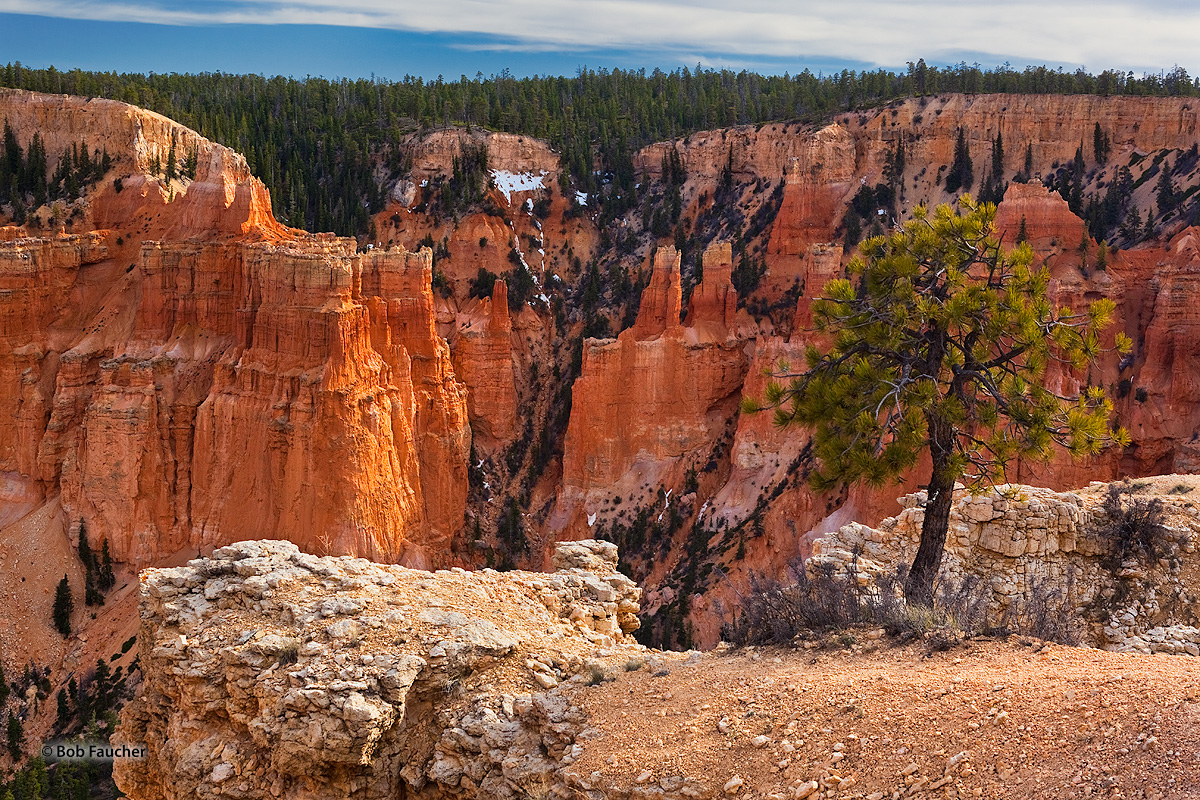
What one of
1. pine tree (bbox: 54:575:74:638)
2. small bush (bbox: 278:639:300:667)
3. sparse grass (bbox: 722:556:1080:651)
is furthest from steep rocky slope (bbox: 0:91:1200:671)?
small bush (bbox: 278:639:300:667)

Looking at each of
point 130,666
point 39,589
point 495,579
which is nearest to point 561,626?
point 495,579

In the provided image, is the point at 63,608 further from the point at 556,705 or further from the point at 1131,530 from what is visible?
the point at 1131,530

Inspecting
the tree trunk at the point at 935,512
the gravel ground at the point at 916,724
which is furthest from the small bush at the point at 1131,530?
the gravel ground at the point at 916,724

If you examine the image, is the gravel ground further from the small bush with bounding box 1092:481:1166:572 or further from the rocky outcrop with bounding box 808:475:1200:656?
the small bush with bounding box 1092:481:1166:572

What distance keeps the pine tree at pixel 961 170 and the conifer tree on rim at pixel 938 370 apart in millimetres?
48397

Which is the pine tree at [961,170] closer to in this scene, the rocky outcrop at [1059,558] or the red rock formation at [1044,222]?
the red rock formation at [1044,222]

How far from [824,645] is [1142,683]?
10.7ft

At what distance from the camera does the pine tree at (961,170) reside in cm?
5956

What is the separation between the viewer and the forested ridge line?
2606 inches

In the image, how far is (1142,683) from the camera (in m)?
8.67

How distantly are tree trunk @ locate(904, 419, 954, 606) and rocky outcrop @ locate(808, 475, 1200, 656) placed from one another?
1.11 ft

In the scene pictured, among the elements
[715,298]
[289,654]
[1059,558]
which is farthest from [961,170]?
[289,654]

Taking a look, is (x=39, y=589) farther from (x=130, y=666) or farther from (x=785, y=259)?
(x=785, y=259)

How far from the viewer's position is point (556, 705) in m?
10.6
